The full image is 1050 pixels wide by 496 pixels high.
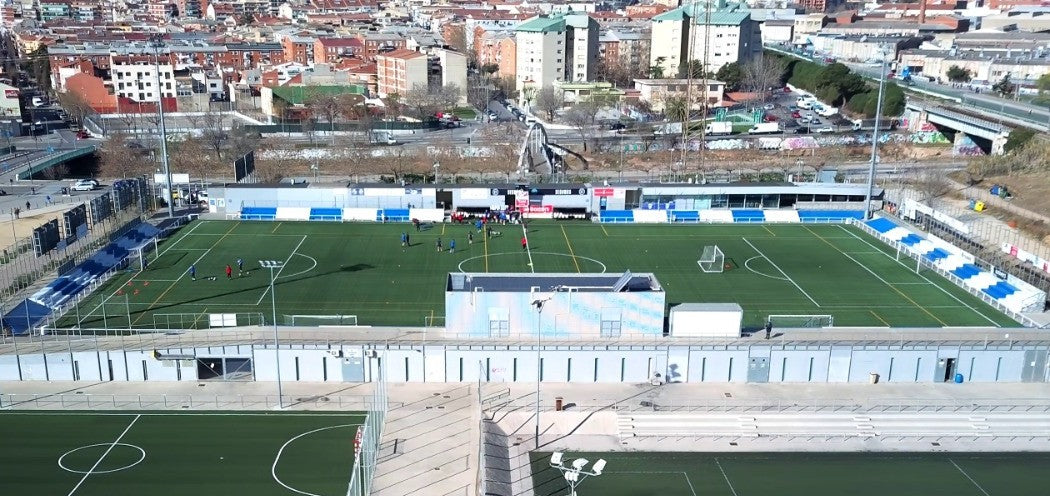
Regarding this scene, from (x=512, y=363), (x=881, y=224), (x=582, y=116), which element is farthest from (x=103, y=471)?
(x=582, y=116)

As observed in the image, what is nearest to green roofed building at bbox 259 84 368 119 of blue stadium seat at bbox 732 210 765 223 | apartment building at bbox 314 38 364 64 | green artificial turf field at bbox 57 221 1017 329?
apartment building at bbox 314 38 364 64

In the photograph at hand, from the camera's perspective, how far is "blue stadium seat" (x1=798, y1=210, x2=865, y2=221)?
56156mm

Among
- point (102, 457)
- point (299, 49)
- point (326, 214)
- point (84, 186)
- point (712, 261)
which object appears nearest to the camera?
point (102, 457)

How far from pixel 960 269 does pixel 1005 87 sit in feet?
212

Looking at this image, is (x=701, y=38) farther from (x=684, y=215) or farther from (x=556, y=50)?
(x=684, y=215)

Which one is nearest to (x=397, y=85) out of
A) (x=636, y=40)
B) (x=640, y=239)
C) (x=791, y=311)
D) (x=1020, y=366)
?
(x=636, y=40)

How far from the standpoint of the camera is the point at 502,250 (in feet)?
159

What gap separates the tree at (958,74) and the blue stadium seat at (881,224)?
2709 inches

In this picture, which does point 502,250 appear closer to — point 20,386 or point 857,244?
point 857,244

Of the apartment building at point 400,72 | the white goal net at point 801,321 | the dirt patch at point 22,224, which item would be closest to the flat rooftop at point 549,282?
the white goal net at point 801,321

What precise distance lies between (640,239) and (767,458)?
988 inches

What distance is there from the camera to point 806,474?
88.4 ft

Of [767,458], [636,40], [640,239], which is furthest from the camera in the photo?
[636,40]

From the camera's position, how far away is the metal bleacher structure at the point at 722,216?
5594cm
